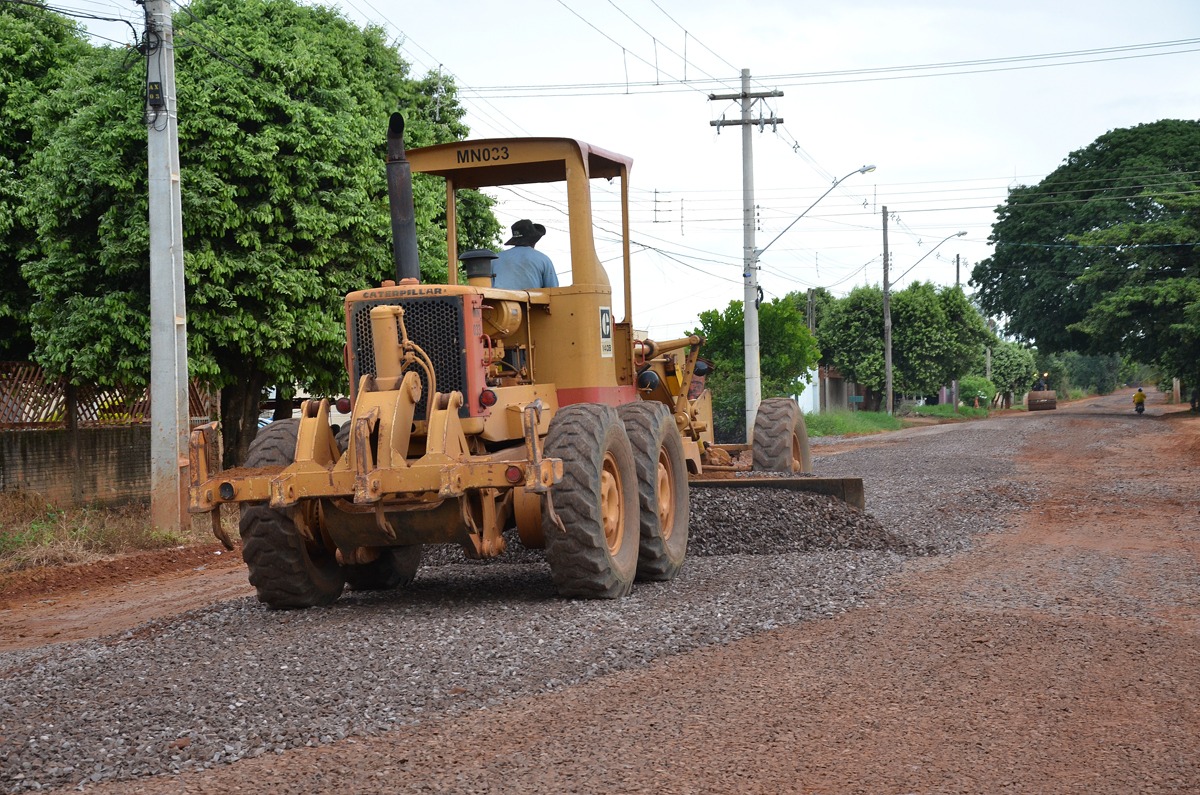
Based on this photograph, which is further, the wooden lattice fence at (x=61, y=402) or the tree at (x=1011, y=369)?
the tree at (x=1011, y=369)

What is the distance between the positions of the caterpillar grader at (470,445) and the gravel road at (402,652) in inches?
14.8

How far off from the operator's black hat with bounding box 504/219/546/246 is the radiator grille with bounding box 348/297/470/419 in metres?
1.69

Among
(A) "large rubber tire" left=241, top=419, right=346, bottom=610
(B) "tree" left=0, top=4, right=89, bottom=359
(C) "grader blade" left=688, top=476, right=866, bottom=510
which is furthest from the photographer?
(B) "tree" left=0, top=4, right=89, bottom=359

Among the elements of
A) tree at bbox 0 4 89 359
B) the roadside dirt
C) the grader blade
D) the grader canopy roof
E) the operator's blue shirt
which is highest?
tree at bbox 0 4 89 359

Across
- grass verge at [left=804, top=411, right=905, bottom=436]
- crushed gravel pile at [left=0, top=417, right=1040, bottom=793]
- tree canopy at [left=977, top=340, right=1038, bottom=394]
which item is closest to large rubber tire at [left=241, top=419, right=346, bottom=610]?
crushed gravel pile at [left=0, top=417, right=1040, bottom=793]

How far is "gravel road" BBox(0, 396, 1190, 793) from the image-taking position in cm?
559

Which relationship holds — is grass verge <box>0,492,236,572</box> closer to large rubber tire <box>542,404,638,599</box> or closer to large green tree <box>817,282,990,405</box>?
large rubber tire <box>542,404,638,599</box>

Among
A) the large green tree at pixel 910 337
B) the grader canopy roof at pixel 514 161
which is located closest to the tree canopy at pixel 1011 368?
the large green tree at pixel 910 337

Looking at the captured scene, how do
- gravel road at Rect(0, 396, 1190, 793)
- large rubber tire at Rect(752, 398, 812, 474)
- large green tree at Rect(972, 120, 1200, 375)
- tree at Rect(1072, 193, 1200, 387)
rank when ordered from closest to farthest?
gravel road at Rect(0, 396, 1190, 793), large rubber tire at Rect(752, 398, 812, 474), tree at Rect(1072, 193, 1200, 387), large green tree at Rect(972, 120, 1200, 375)

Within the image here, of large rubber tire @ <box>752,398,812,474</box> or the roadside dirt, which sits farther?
large rubber tire @ <box>752,398,812,474</box>

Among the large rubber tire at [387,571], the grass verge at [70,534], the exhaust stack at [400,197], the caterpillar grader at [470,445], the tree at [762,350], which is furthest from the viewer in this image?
the tree at [762,350]

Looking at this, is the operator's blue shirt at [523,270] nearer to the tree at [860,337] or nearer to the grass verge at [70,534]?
the grass verge at [70,534]

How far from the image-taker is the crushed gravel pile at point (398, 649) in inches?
223

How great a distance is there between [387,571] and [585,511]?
7.86ft
